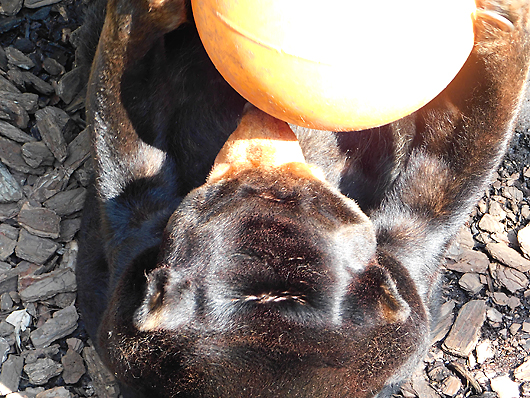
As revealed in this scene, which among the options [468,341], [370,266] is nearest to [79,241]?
[370,266]

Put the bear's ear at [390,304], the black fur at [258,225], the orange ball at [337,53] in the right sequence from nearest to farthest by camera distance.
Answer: the orange ball at [337,53]
the black fur at [258,225]
the bear's ear at [390,304]

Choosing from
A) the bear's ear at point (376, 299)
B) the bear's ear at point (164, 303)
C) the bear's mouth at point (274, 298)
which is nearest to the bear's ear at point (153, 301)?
the bear's ear at point (164, 303)

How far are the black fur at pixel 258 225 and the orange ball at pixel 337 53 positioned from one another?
0.34m

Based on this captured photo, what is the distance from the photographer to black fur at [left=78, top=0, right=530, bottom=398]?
2.50m

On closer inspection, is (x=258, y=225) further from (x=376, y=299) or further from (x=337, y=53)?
(x=337, y=53)

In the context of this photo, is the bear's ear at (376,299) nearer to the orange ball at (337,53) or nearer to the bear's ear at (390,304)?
the bear's ear at (390,304)

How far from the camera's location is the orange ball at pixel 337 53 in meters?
2.13

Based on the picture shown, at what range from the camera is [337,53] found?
2168mm

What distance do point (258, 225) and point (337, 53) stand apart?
715mm

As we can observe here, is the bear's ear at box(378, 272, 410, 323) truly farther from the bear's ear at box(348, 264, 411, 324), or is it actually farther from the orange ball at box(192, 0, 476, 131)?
the orange ball at box(192, 0, 476, 131)

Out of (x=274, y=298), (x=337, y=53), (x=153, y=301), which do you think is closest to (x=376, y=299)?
(x=274, y=298)

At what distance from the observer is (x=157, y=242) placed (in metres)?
3.15

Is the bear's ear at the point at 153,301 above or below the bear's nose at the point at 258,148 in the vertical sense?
below

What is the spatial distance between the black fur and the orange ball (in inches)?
13.4
